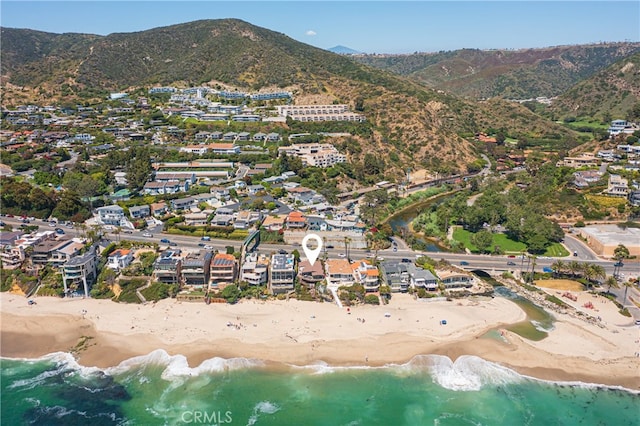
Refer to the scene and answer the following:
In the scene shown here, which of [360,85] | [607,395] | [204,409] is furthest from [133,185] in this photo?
[360,85]

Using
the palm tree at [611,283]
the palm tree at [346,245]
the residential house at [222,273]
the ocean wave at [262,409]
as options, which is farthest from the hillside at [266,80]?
the ocean wave at [262,409]

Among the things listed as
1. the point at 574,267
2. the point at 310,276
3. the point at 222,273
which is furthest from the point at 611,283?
the point at 222,273

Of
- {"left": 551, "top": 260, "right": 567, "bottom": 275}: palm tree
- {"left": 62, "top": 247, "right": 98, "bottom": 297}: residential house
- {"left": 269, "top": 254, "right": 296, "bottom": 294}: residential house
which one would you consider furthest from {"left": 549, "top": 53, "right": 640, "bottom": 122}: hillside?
{"left": 62, "top": 247, "right": 98, "bottom": 297}: residential house

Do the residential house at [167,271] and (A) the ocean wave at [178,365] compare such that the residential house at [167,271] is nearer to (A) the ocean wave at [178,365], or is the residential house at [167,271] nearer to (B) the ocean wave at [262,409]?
(A) the ocean wave at [178,365]

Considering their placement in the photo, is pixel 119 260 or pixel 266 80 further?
pixel 266 80

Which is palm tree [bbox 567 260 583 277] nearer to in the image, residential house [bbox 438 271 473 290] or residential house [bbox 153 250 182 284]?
residential house [bbox 438 271 473 290]

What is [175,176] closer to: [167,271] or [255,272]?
[167,271]
